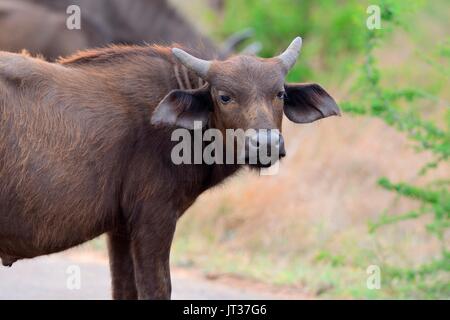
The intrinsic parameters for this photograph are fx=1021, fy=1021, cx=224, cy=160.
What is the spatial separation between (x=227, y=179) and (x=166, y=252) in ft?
2.63

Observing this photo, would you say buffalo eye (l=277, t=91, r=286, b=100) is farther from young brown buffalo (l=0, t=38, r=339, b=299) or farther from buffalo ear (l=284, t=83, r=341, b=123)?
buffalo ear (l=284, t=83, r=341, b=123)

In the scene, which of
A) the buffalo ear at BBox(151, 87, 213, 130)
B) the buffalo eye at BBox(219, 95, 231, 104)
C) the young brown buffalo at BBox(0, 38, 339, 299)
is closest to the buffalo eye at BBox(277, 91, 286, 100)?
the young brown buffalo at BBox(0, 38, 339, 299)

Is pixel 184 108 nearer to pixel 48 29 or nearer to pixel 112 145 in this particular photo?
pixel 112 145

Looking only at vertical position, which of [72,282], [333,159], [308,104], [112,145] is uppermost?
[333,159]

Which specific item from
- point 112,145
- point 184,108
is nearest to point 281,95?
point 184,108

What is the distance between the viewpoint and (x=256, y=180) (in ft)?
44.7

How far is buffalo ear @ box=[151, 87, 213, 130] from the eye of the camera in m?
7.24

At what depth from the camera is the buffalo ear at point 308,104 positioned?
25.6 feet

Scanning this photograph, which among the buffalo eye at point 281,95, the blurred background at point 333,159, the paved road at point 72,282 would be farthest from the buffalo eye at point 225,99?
the paved road at point 72,282

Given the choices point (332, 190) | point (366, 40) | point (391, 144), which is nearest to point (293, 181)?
point (332, 190)

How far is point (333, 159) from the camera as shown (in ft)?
47.6

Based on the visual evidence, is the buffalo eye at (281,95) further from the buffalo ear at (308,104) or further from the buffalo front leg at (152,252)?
the buffalo front leg at (152,252)

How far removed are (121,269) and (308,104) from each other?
76.8 inches

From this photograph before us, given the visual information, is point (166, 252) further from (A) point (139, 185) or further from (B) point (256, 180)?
(B) point (256, 180)
